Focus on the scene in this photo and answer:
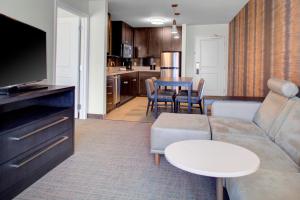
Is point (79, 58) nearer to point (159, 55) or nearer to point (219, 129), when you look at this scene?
point (219, 129)

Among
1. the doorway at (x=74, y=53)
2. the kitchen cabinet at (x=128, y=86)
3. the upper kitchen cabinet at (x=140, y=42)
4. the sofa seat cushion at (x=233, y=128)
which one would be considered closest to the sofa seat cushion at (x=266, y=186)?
the sofa seat cushion at (x=233, y=128)

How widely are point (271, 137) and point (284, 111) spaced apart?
271 mm

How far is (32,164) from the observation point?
88.3 inches

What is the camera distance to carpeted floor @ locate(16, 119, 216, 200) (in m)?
2.11

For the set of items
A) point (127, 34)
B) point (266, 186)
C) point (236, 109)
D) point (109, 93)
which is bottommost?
point (266, 186)

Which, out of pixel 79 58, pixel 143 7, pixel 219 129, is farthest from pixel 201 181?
pixel 143 7

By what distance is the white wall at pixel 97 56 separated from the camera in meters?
4.88

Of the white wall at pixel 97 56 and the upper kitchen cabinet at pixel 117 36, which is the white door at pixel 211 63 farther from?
the white wall at pixel 97 56

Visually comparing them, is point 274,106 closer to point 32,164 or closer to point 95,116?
point 32,164

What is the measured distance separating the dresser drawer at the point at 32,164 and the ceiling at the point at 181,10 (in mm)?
3444

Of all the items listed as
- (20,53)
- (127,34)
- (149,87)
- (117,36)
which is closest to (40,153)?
(20,53)

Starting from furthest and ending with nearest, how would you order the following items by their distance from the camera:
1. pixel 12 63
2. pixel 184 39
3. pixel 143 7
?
pixel 184 39 → pixel 143 7 → pixel 12 63

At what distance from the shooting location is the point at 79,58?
4871 millimetres

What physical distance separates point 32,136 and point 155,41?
6.75m
